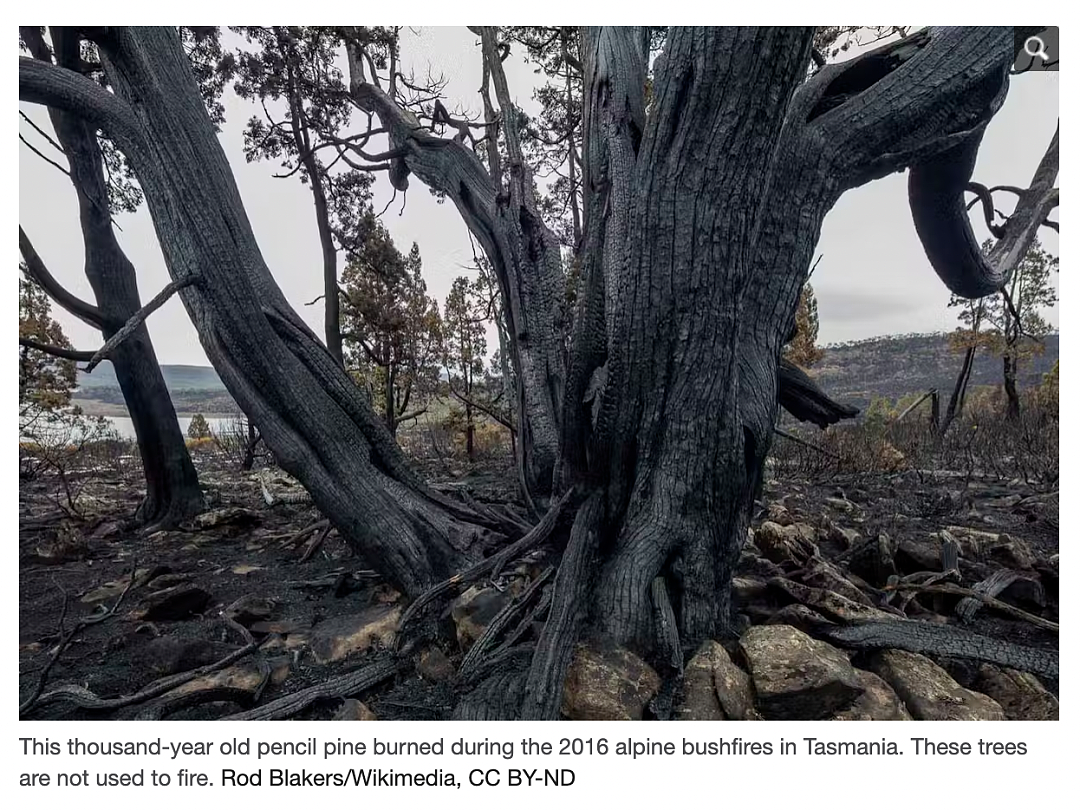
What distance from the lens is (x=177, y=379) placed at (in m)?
2.84

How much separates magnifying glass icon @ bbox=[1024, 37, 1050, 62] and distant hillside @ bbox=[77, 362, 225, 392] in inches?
118


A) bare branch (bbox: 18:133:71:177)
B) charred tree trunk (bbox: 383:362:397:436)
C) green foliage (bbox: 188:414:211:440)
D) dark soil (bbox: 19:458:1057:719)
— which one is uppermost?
bare branch (bbox: 18:133:71:177)

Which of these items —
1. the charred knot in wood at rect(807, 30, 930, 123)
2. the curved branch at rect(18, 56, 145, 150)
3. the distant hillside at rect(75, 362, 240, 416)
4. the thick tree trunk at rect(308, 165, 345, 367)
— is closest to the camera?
the charred knot in wood at rect(807, 30, 930, 123)

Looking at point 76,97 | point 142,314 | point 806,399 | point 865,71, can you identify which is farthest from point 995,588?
point 76,97

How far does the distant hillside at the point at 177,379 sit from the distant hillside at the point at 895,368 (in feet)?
10.4

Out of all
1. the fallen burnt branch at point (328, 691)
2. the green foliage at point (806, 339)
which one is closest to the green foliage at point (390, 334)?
the green foliage at point (806, 339)

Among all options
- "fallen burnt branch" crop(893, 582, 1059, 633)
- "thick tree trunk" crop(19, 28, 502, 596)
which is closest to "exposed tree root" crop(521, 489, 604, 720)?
"thick tree trunk" crop(19, 28, 502, 596)

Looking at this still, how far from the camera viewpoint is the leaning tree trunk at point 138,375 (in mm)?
2902

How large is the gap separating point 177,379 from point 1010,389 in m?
4.95

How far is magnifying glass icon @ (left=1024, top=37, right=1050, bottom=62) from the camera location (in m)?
1.43

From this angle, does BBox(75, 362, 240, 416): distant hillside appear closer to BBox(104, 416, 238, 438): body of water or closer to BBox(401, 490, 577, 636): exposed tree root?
BBox(104, 416, 238, 438): body of water

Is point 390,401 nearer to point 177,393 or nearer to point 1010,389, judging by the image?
point 177,393

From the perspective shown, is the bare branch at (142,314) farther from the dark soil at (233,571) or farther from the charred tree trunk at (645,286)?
the dark soil at (233,571)

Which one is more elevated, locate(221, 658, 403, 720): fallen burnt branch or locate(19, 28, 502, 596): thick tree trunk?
locate(19, 28, 502, 596): thick tree trunk
